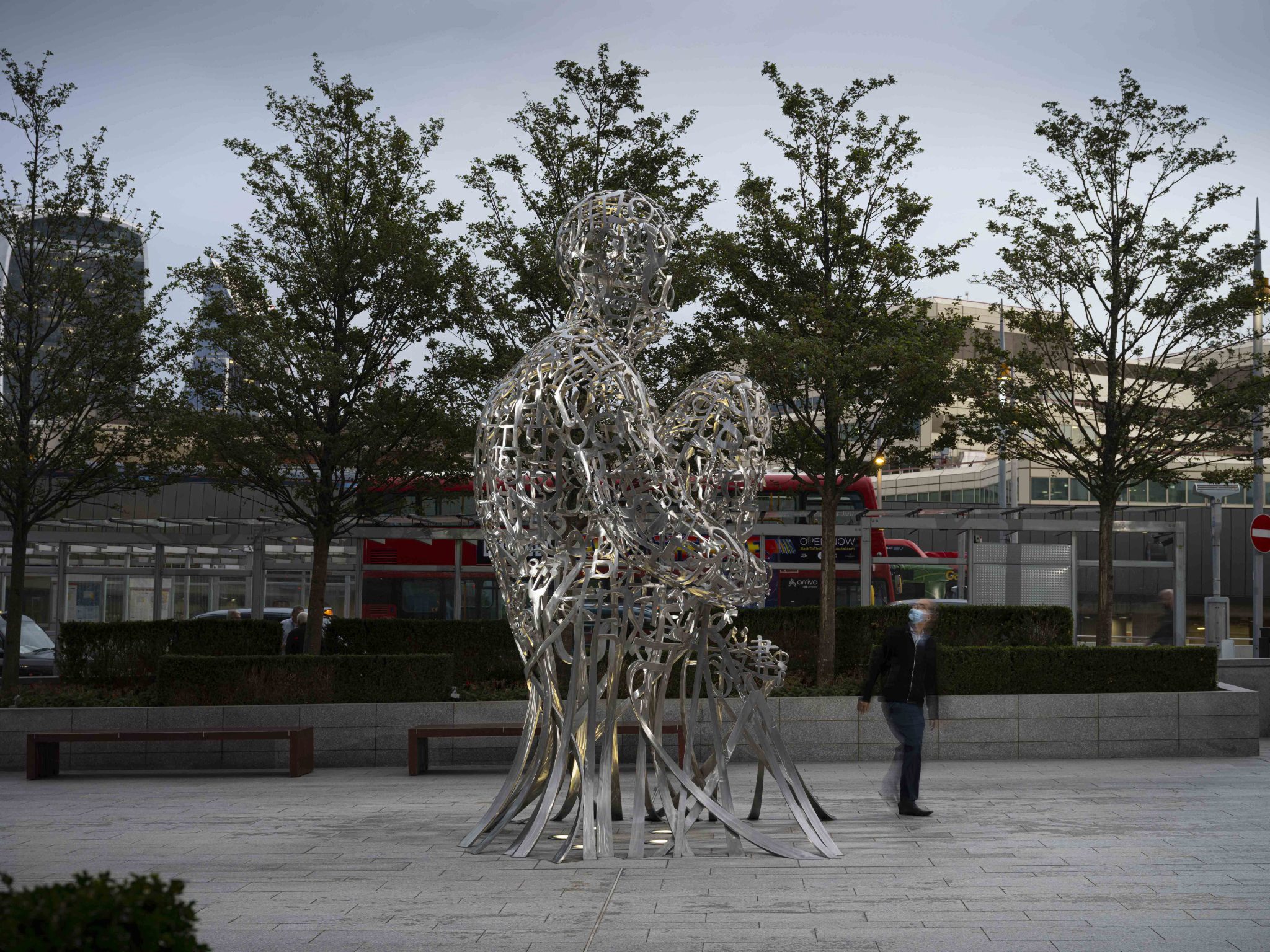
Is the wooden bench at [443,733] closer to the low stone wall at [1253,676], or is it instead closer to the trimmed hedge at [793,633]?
the trimmed hedge at [793,633]

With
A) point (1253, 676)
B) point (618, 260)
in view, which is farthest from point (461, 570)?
point (618, 260)

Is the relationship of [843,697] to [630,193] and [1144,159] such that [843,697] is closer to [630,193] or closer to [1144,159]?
[630,193]

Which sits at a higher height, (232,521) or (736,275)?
(736,275)

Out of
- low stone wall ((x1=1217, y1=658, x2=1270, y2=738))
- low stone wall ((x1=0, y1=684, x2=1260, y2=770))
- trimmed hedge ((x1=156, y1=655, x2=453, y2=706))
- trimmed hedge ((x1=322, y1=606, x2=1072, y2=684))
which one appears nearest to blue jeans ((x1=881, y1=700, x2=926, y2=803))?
low stone wall ((x1=0, y1=684, x2=1260, y2=770))

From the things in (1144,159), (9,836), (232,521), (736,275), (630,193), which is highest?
(1144,159)

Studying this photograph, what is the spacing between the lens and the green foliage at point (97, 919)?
2.87m

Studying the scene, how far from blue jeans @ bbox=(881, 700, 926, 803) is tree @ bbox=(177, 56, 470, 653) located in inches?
261

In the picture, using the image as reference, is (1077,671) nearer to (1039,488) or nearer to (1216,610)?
(1216,610)

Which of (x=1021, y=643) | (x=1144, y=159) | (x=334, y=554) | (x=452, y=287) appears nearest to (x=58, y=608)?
(x=334, y=554)

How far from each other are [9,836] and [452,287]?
8.18 meters

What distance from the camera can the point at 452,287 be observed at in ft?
48.8

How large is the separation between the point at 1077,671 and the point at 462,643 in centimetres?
701

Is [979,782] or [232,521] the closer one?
[979,782]

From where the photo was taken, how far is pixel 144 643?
14.4m
